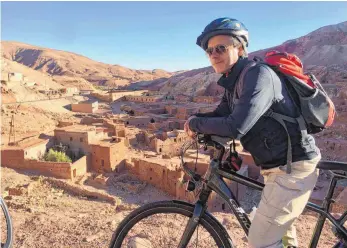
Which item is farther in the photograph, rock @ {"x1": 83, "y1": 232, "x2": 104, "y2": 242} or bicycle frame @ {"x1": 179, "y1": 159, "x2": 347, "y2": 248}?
rock @ {"x1": 83, "y1": 232, "x2": 104, "y2": 242}

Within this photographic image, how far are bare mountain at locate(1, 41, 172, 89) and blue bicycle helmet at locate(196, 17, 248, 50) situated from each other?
64591 millimetres

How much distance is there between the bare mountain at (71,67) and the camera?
73.6 metres

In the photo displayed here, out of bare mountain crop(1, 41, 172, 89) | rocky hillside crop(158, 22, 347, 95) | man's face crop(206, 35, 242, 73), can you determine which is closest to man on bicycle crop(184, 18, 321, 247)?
man's face crop(206, 35, 242, 73)

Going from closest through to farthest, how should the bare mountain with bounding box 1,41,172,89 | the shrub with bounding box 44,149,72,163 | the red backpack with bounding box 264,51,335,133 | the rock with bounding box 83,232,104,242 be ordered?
1. the red backpack with bounding box 264,51,335,133
2. the rock with bounding box 83,232,104,242
3. the shrub with bounding box 44,149,72,163
4. the bare mountain with bounding box 1,41,172,89

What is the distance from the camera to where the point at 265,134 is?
180cm

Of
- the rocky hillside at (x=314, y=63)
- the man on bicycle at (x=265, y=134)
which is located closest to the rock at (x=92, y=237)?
the man on bicycle at (x=265, y=134)

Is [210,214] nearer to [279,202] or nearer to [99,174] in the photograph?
[279,202]

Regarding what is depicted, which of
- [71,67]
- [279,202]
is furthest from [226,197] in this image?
[71,67]

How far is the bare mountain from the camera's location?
7356 centimetres

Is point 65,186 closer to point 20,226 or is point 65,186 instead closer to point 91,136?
point 91,136

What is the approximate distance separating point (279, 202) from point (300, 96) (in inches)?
24.3

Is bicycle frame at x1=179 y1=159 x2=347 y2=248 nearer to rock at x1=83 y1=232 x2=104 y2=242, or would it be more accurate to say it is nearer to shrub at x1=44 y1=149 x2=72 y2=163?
rock at x1=83 y1=232 x2=104 y2=242

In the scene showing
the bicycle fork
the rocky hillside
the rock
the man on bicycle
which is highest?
the rocky hillside

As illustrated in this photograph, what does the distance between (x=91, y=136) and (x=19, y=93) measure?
17711 millimetres
